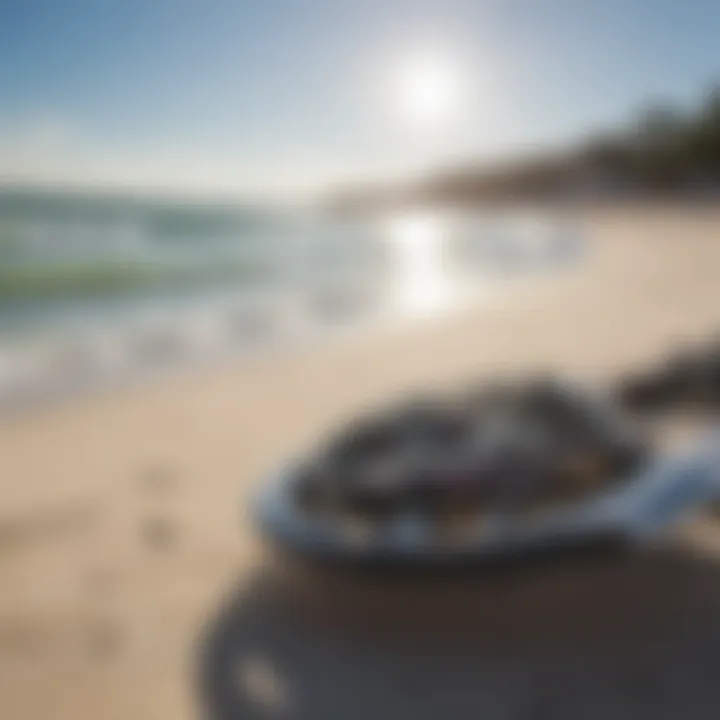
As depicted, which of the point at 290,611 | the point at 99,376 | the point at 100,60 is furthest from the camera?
the point at 99,376

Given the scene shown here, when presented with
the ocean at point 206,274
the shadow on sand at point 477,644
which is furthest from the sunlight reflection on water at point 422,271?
the shadow on sand at point 477,644

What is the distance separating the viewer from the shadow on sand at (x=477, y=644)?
0.54m

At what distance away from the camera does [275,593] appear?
0.60m

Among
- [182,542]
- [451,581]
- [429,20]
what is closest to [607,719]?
[451,581]

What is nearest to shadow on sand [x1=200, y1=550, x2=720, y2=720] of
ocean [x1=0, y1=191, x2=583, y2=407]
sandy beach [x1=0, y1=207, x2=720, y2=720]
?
sandy beach [x1=0, y1=207, x2=720, y2=720]

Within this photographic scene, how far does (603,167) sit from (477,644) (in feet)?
1.13

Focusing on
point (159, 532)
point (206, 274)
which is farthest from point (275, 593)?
point (206, 274)

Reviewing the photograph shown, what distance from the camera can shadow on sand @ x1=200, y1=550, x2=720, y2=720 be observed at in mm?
543

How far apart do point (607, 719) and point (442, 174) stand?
362mm

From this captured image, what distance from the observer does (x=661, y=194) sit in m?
0.69

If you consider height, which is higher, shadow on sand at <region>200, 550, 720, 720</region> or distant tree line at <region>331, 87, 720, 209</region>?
distant tree line at <region>331, 87, 720, 209</region>

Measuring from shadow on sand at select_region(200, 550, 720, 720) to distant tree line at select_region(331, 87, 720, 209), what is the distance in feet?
0.84

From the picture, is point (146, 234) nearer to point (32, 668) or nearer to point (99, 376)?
point (99, 376)

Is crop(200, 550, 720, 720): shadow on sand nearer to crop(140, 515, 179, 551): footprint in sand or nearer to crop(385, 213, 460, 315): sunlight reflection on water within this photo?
crop(140, 515, 179, 551): footprint in sand
